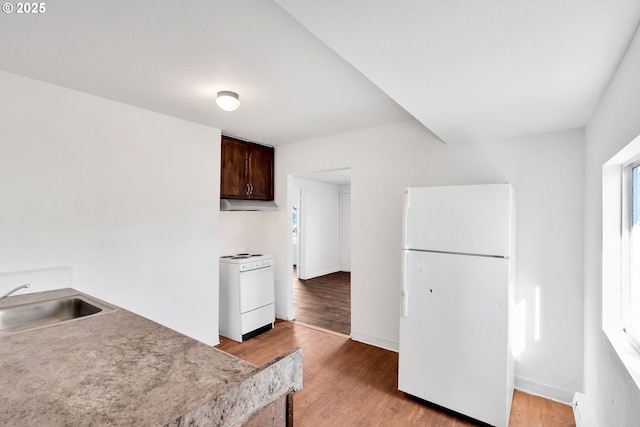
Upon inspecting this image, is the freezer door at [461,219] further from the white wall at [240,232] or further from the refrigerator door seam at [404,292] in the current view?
the white wall at [240,232]

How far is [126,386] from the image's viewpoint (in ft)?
2.82

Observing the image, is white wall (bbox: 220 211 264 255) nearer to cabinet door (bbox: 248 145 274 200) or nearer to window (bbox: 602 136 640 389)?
cabinet door (bbox: 248 145 274 200)

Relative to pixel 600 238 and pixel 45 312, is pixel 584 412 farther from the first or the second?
pixel 45 312

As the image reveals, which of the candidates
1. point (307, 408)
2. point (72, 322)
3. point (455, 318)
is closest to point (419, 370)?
point (455, 318)

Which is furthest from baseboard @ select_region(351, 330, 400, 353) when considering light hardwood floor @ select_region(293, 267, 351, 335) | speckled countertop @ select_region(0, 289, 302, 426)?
speckled countertop @ select_region(0, 289, 302, 426)

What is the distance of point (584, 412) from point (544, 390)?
1.84ft

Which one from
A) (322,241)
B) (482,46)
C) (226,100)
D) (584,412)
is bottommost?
(584,412)

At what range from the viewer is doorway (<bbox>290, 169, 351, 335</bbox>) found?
16.8 ft

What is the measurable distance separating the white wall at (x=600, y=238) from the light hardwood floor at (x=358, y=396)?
425 millimetres

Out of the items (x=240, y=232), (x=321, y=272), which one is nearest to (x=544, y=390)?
(x=240, y=232)

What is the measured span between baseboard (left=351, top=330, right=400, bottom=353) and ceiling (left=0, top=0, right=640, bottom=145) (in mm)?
2099

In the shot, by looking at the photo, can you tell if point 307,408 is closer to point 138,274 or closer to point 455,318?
point 455,318

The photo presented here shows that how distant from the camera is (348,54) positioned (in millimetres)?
1274

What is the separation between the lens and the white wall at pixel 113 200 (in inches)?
79.2
